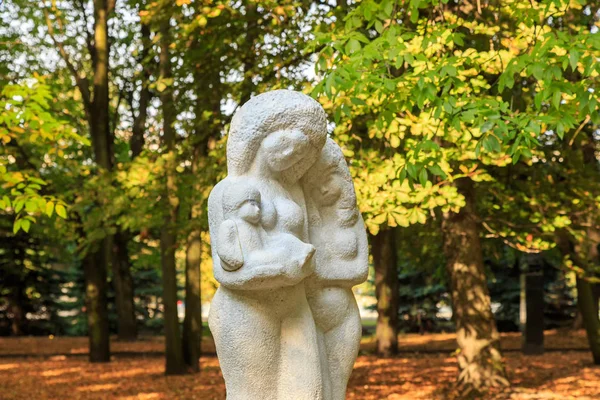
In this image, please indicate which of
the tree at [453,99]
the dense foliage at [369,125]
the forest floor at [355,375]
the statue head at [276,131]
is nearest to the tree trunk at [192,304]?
the dense foliage at [369,125]

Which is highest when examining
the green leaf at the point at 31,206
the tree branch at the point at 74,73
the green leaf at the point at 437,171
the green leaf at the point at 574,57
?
the tree branch at the point at 74,73

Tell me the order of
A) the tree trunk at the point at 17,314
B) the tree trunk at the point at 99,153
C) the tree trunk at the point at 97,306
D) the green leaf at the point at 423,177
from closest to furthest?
the green leaf at the point at 423,177, the tree trunk at the point at 99,153, the tree trunk at the point at 97,306, the tree trunk at the point at 17,314

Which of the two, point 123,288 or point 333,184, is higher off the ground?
point 333,184

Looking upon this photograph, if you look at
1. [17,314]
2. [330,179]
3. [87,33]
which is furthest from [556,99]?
[17,314]

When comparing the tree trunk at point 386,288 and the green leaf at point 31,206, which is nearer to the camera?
the green leaf at point 31,206

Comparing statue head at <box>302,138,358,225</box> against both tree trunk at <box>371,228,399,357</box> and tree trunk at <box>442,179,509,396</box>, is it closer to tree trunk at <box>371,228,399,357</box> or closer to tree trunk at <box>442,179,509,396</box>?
tree trunk at <box>442,179,509,396</box>

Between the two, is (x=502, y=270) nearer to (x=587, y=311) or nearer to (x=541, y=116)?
(x=587, y=311)

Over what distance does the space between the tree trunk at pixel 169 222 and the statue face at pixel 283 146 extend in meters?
8.46

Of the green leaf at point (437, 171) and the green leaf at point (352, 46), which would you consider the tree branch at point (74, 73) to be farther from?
the green leaf at point (437, 171)

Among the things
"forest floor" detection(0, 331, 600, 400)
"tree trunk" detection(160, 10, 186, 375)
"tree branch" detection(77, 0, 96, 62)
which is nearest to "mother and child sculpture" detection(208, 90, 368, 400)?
"forest floor" detection(0, 331, 600, 400)

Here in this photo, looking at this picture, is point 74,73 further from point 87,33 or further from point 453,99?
point 453,99

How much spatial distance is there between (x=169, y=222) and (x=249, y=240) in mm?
9497

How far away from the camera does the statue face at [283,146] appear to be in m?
4.12

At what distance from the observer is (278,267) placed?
3.86m
